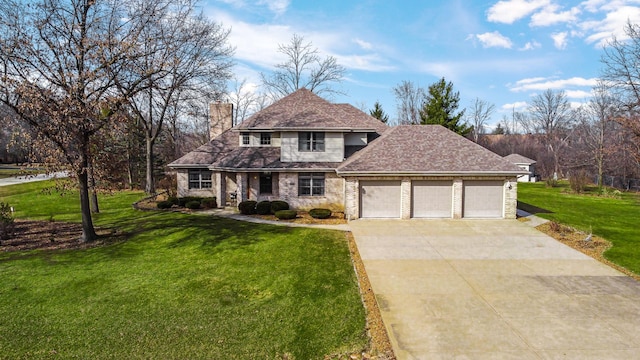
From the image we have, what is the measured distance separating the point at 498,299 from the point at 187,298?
28.7 ft

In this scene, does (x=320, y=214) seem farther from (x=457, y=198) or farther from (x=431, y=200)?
(x=457, y=198)

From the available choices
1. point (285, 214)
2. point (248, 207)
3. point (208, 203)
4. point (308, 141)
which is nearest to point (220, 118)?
point (208, 203)

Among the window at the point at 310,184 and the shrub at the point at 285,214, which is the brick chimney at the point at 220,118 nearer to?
the window at the point at 310,184

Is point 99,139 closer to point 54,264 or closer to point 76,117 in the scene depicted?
point 76,117

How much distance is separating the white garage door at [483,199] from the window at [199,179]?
1692cm

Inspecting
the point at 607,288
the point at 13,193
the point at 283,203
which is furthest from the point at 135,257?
the point at 13,193

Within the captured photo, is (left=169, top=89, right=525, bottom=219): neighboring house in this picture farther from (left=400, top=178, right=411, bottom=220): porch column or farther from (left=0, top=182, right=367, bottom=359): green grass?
(left=0, top=182, right=367, bottom=359): green grass

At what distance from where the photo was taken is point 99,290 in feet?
33.9

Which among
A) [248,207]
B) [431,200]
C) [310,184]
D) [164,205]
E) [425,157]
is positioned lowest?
[164,205]

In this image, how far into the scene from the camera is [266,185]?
21922 millimetres

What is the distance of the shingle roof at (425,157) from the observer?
60.6 feet

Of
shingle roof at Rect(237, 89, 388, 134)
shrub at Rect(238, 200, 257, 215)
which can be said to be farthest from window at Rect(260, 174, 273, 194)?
shingle roof at Rect(237, 89, 388, 134)

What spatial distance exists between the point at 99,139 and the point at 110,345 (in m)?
10.4

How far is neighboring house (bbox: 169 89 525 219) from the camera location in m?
18.8
